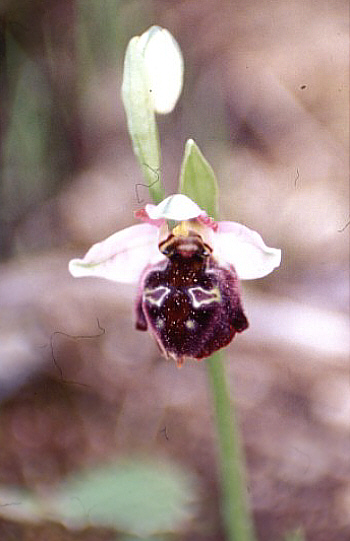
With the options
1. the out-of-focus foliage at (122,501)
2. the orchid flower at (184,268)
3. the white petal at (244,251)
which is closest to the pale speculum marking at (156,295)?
the orchid flower at (184,268)

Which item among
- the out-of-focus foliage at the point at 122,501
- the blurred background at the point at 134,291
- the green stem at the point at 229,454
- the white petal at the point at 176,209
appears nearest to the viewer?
the white petal at the point at 176,209

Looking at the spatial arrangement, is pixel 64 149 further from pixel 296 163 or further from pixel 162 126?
pixel 296 163

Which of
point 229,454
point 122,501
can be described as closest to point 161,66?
point 229,454

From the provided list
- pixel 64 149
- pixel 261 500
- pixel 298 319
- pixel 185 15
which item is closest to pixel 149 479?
pixel 261 500

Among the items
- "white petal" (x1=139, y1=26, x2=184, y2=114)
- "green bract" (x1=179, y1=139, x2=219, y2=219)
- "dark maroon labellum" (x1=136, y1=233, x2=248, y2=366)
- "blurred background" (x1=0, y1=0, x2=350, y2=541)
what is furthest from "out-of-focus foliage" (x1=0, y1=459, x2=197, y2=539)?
"white petal" (x1=139, y1=26, x2=184, y2=114)

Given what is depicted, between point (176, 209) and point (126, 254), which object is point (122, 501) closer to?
point (126, 254)

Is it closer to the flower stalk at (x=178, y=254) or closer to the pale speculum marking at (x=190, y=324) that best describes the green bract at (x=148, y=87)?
the flower stalk at (x=178, y=254)
